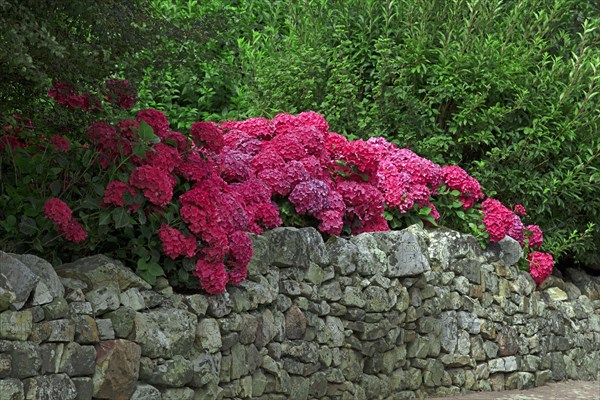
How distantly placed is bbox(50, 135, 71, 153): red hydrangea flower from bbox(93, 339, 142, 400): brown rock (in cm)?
125

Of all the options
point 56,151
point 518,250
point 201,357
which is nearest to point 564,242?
point 518,250

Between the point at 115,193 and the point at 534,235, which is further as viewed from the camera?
the point at 534,235

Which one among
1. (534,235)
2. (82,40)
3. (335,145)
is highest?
(335,145)

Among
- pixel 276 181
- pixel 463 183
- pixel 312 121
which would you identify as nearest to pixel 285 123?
pixel 312 121

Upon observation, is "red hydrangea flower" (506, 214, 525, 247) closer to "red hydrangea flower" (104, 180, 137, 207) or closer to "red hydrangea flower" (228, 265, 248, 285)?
"red hydrangea flower" (228, 265, 248, 285)

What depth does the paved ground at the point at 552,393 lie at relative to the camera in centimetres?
986

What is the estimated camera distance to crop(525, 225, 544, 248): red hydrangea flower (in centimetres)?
1141

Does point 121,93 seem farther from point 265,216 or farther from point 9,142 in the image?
point 265,216

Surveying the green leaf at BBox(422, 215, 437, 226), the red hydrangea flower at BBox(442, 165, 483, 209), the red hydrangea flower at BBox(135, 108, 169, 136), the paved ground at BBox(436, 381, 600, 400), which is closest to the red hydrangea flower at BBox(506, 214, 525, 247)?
the red hydrangea flower at BBox(442, 165, 483, 209)

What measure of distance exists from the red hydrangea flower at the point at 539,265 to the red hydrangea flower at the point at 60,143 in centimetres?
657

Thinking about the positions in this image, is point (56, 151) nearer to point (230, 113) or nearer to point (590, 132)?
point (230, 113)

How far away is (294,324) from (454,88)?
159 inches

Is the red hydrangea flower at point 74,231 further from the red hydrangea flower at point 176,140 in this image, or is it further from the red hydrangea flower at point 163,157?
the red hydrangea flower at point 176,140

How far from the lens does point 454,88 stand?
35.7 ft
